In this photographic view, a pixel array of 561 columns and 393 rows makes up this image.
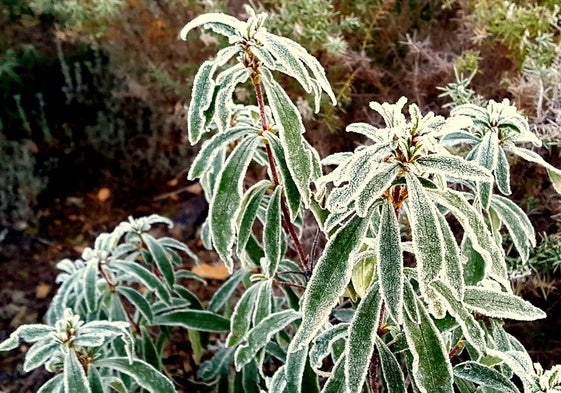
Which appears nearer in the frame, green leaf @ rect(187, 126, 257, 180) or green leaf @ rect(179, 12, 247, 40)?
green leaf @ rect(179, 12, 247, 40)

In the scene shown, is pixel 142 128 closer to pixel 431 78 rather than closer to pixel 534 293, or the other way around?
pixel 431 78

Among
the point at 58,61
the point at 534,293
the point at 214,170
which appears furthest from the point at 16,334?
the point at 58,61

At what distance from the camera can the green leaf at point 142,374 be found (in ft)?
4.64

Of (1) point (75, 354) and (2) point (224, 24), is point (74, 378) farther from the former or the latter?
(2) point (224, 24)

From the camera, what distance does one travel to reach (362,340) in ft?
3.13

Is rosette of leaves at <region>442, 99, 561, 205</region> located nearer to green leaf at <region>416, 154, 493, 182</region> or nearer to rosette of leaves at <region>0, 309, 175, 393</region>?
green leaf at <region>416, 154, 493, 182</region>

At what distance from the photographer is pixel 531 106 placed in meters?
1.99

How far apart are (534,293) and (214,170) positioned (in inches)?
41.6

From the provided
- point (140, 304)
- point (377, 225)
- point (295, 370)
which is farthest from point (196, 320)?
point (377, 225)

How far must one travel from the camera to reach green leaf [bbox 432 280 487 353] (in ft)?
3.22

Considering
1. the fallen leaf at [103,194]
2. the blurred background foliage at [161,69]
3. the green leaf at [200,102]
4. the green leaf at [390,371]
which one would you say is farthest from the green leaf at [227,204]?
the fallen leaf at [103,194]

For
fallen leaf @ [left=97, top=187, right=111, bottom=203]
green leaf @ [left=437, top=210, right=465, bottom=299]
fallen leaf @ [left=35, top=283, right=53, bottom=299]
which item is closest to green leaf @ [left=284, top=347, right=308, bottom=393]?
green leaf @ [left=437, top=210, right=465, bottom=299]

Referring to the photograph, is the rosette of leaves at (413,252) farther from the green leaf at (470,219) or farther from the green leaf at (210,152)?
the green leaf at (210,152)

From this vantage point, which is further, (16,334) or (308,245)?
(308,245)
